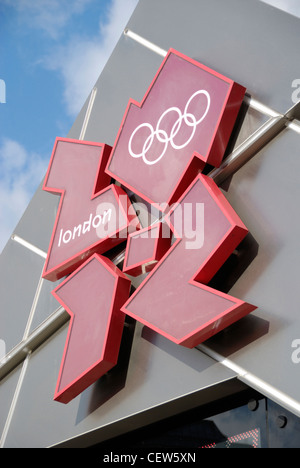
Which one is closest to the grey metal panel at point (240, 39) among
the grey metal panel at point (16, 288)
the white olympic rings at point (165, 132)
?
the white olympic rings at point (165, 132)

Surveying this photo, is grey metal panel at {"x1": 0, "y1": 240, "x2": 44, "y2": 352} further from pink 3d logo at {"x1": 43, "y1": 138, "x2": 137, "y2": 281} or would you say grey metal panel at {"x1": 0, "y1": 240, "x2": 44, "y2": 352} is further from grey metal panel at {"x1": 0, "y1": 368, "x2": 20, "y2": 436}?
pink 3d logo at {"x1": 43, "y1": 138, "x2": 137, "y2": 281}

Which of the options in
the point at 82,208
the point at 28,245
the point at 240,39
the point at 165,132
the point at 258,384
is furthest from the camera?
the point at 28,245

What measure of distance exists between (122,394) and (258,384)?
1.12 m

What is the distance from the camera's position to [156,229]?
12.0 ft

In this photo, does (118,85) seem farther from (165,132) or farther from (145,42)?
(165,132)

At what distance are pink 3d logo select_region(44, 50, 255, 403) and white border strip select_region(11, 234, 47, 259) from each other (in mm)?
621

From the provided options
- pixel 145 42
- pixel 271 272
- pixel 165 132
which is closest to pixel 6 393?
Result: pixel 165 132

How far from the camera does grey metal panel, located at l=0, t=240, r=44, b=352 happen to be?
5188 mm

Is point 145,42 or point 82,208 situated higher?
point 145,42

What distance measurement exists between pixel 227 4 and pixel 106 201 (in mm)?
1675

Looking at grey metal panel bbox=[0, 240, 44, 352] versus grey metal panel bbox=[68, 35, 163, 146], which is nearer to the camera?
grey metal panel bbox=[68, 35, 163, 146]

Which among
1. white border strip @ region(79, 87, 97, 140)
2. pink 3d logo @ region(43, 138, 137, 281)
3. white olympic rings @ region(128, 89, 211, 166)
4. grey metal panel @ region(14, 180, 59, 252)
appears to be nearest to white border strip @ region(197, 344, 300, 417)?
pink 3d logo @ region(43, 138, 137, 281)
